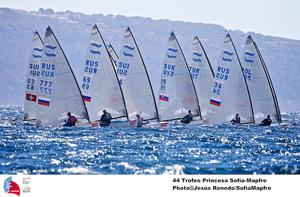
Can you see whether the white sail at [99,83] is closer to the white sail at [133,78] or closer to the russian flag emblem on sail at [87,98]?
the russian flag emblem on sail at [87,98]

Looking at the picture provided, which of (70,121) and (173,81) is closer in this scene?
(70,121)

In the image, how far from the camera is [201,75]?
5284cm

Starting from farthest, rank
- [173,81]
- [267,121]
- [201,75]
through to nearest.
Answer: [201,75]
[173,81]
[267,121]

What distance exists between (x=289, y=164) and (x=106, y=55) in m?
21.4

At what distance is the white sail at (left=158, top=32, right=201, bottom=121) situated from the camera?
48.5 m

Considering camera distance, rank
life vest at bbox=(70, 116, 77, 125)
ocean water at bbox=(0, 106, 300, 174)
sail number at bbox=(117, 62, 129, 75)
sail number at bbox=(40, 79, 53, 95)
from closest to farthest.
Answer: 1. ocean water at bbox=(0, 106, 300, 174)
2. sail number at bbox=(40, 79, 53, 95)
3. life vest at bbox=(70, 116, 77, 125)
4. sail number at bbox=(117, 62, 129, 75)

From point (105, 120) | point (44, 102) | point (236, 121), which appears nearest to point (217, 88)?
point (236, 121)

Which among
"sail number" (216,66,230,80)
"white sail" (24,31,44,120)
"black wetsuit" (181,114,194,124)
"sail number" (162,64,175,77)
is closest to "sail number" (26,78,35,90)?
"white sail" (24,31,44,120)

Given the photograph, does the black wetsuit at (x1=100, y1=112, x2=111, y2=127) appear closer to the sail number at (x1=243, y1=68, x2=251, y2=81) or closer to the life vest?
the life vest

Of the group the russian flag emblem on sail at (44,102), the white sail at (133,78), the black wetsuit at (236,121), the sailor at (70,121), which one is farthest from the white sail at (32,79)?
the black wetsuit at (236,121)

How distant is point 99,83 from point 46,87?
4450 millimetres

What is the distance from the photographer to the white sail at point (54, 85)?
4072cm
